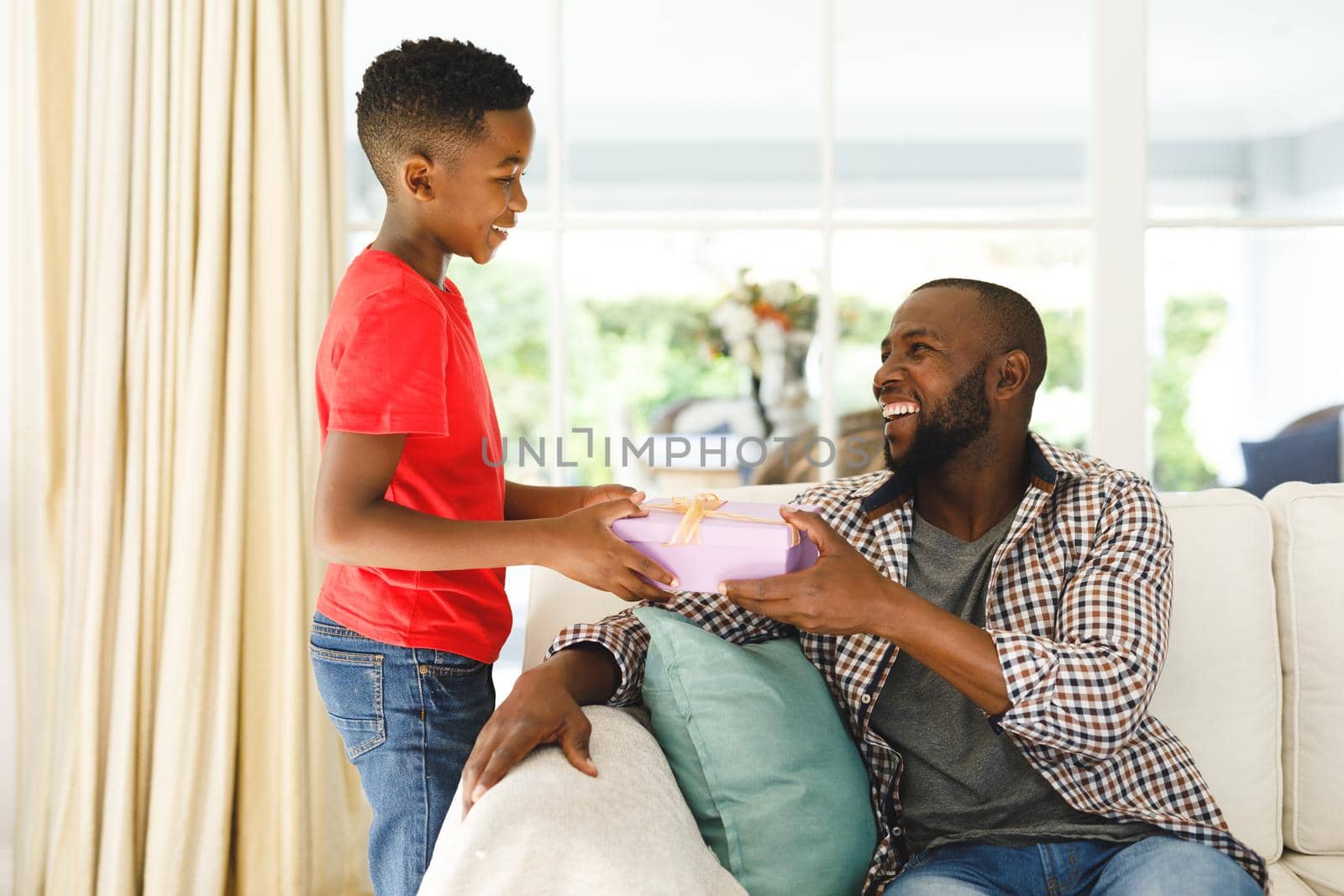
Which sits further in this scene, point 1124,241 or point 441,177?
point 1124,241

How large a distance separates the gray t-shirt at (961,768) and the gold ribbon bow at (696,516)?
0.37 m

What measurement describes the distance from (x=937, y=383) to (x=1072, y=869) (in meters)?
0.65

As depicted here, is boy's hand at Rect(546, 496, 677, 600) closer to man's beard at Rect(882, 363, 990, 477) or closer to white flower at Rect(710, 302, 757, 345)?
man's beard at Rect(882, 363, 990, 477)

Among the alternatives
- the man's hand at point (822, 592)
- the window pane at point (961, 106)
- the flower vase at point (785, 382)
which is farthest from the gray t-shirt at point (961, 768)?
the window pane at point (961, 106)

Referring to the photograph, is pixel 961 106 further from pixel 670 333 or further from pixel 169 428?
pixel 169 428

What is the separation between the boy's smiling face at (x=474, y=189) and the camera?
1361 mm

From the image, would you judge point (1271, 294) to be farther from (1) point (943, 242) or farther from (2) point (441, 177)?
(2) point (441, 177)

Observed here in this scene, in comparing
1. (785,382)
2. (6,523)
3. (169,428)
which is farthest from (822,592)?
(6,523)

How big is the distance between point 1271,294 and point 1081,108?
22.9 inches

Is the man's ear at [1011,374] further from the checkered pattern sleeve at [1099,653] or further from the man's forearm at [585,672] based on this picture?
the man's forearm at [585,672]

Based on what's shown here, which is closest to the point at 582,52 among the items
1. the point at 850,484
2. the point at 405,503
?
the point at 850,484

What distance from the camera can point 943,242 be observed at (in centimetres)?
247

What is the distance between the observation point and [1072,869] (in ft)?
4.56

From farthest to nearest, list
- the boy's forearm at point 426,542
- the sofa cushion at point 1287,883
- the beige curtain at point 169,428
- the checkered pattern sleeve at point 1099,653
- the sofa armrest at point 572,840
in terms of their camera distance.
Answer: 1. the beige curtain at point 169,428
2. the sofa cushion at point 1287,883
3. the checkered pattern sleeve at point 1099,653
4. the boy's forearm at point 426,542
5. the sofa armrest at point 572,840
